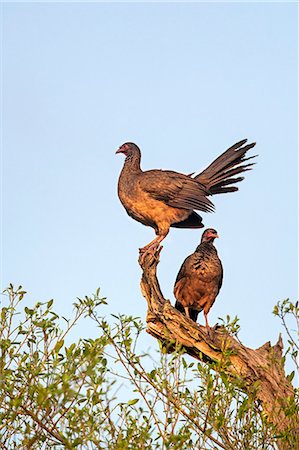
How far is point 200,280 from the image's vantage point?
25.9 ft

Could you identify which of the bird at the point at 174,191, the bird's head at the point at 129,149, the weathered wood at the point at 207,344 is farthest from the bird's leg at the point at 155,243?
the bird's head at the point at 129,149

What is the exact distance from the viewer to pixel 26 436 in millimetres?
3711

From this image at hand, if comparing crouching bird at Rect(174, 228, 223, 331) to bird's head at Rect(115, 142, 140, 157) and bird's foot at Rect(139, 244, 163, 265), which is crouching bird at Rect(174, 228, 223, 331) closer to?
bird's foot at Rect(139, 244, 163, 265)

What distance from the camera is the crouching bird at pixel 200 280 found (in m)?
7.91

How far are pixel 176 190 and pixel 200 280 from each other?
1285 millimetres

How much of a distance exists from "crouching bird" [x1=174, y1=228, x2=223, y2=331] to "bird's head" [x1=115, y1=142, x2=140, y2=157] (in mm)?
1861

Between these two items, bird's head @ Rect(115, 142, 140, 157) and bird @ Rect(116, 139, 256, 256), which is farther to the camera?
bird's head @ Rect(115, 142, 140, 157)

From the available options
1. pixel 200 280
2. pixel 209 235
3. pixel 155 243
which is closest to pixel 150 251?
pixel 155 243

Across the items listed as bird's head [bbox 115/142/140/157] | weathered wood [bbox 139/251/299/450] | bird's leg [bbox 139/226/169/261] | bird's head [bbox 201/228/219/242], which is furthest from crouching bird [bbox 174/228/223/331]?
bird's head [bbox 115/142/140/157]

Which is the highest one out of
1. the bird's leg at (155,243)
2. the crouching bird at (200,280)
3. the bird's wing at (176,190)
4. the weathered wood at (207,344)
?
the bird's wing at (176,190)

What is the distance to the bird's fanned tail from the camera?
28.8ft

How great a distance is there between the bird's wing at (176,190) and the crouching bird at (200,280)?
0.50 meters

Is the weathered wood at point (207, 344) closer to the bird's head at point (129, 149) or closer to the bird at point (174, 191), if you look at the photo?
the bird at point (174, 191)

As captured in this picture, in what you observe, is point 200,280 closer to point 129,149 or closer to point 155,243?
point 155,243
